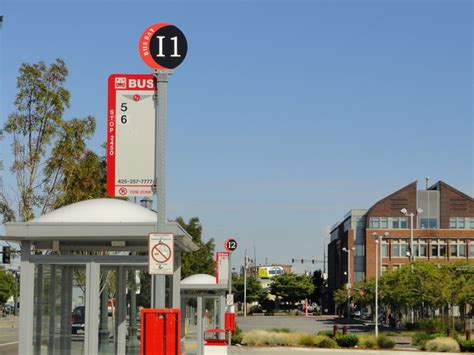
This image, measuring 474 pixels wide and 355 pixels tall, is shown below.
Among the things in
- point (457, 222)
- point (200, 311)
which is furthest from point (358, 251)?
point (200, 311)

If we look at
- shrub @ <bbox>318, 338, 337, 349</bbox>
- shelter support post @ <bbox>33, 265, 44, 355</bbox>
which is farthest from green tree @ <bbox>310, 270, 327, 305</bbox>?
shelter support post @ <bbox>33, 265, 44, 355</bbox>

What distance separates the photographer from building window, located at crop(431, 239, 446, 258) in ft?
364

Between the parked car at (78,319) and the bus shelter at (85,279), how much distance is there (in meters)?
0.01

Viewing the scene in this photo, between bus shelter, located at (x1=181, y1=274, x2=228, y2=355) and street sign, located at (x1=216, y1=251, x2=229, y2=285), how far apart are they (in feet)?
0.75

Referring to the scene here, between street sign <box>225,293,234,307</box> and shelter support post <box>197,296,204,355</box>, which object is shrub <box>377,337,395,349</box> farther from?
shelter support post <box>197,296,204,355</box>

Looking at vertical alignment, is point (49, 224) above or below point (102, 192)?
below

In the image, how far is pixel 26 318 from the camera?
47.0ft

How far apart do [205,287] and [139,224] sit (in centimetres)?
1653

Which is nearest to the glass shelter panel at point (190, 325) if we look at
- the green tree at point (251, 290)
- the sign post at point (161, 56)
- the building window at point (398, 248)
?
the sign post at point (161, 56)

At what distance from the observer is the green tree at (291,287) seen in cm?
13250

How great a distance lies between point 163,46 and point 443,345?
3292 cm

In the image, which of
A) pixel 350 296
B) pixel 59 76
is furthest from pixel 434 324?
pixel 350 296

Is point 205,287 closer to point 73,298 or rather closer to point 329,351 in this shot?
point 329,351

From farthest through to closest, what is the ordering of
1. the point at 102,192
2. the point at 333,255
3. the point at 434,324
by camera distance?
the point at 333,255
the point at 434,324
the point at 102,192
